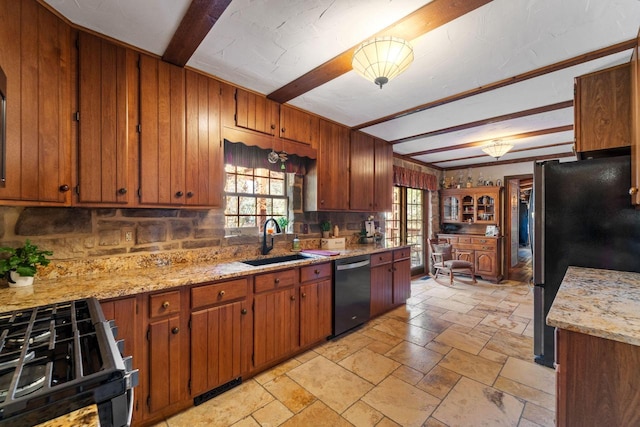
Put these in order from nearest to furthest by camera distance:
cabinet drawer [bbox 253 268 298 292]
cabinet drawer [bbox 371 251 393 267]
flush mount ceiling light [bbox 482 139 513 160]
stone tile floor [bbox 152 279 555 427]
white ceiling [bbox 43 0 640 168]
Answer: white ceiling [bbox 43 0 640 168] < stone tile floor [bbox 152 279 555 427] < cabinet drawer [bbox 253 268 298 292] < cabinet drawer [bbox 371 251 393 267] < flush mount ceiling light [bbox 482 139 513 160]

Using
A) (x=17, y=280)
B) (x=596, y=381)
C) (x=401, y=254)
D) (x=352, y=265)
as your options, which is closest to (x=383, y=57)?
(x=596, y=381)

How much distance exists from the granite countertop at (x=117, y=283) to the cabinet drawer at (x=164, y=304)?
0.06 meters

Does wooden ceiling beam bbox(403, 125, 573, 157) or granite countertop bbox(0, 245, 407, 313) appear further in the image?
wooden ceiling beam bbox(403, 125, 573, 157)

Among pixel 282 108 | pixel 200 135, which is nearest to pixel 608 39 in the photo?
pixel 282 108

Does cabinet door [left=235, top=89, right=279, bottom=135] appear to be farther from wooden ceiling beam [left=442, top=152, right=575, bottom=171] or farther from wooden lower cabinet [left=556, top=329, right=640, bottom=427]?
wooden ceiling beam [left=442, top=152, right=575, bottom=171]

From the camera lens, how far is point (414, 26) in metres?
1.62

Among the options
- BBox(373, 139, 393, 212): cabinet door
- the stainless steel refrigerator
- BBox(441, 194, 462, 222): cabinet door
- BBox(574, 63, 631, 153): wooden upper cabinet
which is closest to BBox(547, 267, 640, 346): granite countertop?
the stainless steel refrigerator

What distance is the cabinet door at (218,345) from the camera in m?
1.89

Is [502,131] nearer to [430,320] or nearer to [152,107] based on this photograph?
[430,320]

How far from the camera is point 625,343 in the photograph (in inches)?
37.8

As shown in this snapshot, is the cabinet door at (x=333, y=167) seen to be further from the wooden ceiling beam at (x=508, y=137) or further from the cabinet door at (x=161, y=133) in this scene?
the wooden ceiling beam at (x=508, y=137)

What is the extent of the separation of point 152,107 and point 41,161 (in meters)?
0.75

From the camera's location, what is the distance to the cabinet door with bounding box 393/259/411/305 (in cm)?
376

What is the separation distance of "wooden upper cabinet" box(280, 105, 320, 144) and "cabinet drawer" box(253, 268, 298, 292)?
1.42 m
